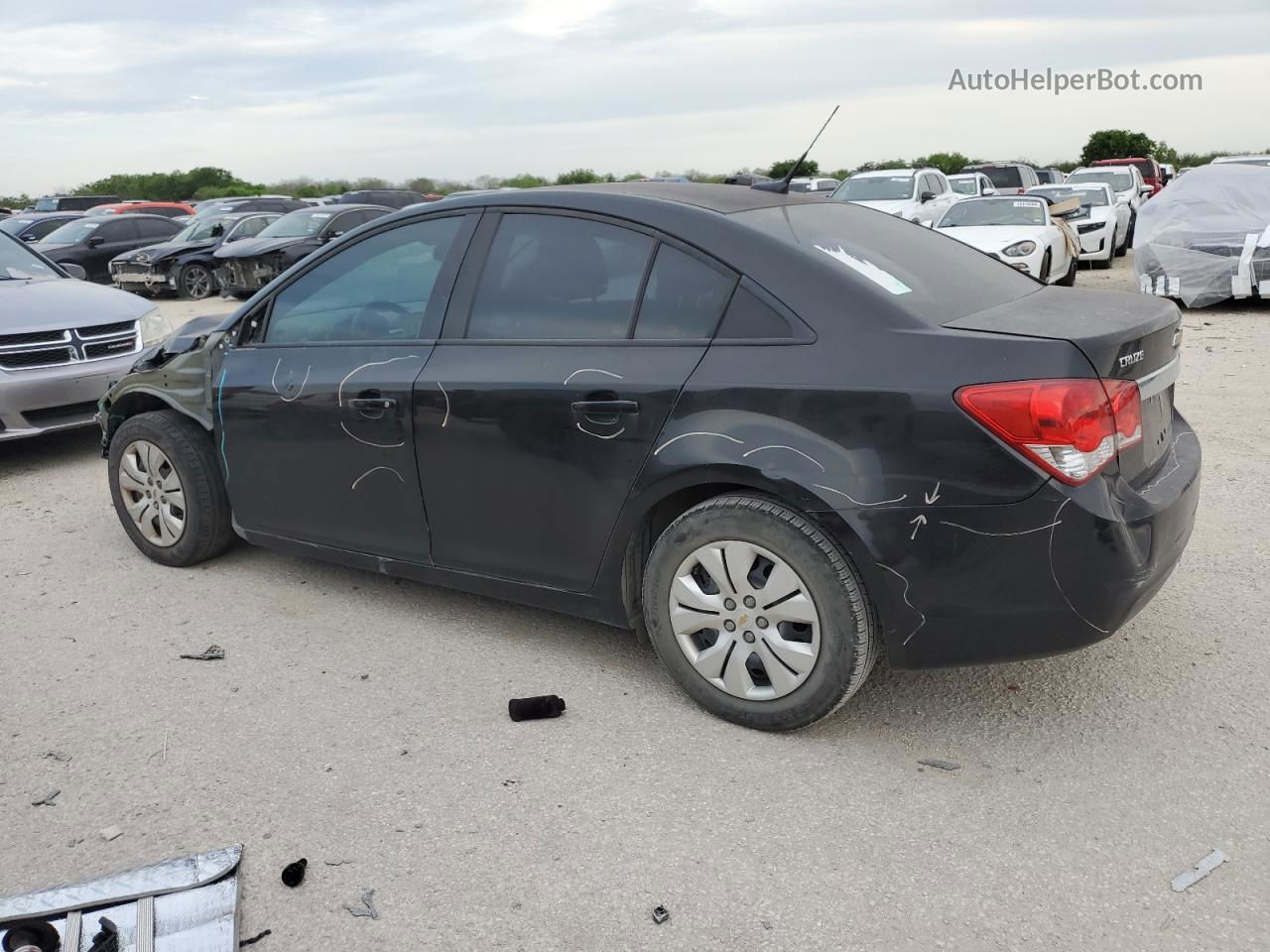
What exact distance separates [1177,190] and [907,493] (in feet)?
41.2

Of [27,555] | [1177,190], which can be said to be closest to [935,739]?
[27,555]

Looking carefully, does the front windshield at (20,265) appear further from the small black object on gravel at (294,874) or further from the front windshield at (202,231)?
the front windshield at (202,231)

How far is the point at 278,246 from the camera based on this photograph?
56.3 feet

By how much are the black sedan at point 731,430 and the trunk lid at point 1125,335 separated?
2 centimetres

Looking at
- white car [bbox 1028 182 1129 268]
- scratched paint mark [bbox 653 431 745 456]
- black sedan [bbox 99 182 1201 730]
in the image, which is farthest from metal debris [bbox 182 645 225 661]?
white car [bbox 1028 182 1129 268]

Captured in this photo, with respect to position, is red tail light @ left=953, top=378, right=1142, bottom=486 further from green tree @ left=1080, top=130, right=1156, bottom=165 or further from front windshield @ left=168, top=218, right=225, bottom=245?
green tree @ left=1080, top=130, right=1156, bottom=165

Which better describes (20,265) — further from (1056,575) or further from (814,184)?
(814,184)

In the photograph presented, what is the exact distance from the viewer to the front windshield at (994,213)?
1438 centimetres

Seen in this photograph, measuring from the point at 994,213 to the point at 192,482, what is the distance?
1252 cm

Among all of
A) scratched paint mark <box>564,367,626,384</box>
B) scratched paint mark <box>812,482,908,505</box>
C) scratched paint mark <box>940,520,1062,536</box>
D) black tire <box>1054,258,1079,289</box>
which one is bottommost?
black tire <box>1054,258,1079,289</box>

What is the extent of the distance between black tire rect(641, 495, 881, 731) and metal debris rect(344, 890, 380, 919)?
1210mm

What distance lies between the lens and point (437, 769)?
3.24m

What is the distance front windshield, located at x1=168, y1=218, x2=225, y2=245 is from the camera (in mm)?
19891

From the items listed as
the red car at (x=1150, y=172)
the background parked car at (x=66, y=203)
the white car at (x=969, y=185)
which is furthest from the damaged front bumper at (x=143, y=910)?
the background parked car at (x=66, y=203)
